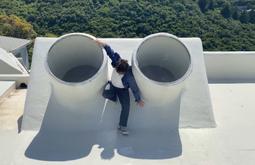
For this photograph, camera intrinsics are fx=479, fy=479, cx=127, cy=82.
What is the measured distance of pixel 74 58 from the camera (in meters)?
5.66

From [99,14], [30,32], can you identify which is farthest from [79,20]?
[30,32]

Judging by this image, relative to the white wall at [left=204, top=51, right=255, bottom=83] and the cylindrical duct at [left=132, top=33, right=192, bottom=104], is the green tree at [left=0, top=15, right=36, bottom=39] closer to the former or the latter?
the white wall at [left=204, top=51, right=255, bottom=83]

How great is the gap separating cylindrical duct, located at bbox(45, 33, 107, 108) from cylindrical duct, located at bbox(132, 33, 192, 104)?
0.44 m

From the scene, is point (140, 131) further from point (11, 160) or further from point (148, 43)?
point (11, 160)

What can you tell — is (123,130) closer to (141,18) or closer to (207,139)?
(207,139)

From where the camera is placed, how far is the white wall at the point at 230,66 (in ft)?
22.7

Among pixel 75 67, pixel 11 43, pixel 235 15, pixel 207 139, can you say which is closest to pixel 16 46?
pixel 11 43

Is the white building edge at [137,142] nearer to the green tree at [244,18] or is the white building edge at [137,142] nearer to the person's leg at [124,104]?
the person's leg at [124,104]

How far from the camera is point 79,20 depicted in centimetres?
3778

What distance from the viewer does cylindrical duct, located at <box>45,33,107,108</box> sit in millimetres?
5082

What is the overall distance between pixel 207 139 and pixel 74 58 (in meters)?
1.82

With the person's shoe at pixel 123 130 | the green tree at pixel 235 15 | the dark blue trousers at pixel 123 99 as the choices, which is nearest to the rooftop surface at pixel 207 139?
the person's shoe at pixel 123 130

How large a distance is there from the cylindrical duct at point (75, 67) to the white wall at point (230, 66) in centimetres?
203

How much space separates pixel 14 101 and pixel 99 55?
1375 millimetres
